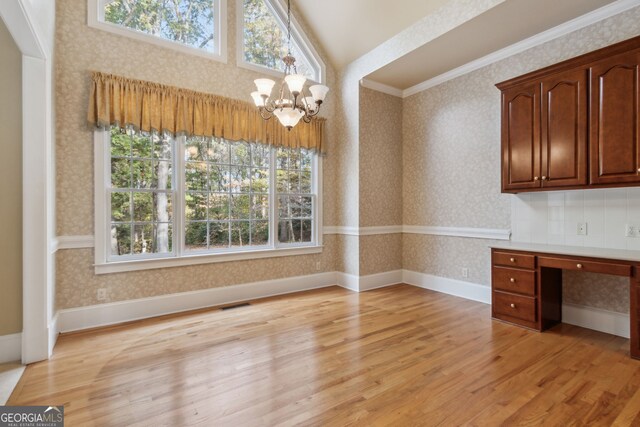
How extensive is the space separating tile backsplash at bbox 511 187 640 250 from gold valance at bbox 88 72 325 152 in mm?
3105

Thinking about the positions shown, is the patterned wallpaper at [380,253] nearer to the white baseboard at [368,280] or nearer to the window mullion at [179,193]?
the white baseboard at [368,280]

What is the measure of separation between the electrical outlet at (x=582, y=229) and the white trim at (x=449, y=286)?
48.1 inches

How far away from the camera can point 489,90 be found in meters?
4.06

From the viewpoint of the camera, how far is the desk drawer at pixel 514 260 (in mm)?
3172

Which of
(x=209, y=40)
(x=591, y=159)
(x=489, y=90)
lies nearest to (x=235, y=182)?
(x=209, y=40)

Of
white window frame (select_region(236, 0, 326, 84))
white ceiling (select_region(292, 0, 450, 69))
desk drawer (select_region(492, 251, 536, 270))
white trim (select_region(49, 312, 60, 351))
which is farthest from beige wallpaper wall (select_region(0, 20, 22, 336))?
desk drawer (select_region(492, 251, 536, 270))

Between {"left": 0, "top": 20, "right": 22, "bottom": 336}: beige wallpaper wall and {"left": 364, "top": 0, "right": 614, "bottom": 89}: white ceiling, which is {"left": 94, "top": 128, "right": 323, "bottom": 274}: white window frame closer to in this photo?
{"left": 0, "top": 20, "right": 22, "bottom": 336}: beige wallpaper wall

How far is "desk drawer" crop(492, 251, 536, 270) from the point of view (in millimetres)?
3172

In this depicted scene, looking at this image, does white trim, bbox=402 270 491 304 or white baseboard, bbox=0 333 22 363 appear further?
white trim, bbox=402 270 491 304

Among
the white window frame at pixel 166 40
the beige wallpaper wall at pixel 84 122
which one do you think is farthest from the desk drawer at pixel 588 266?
the white window frame at pixel 166 40

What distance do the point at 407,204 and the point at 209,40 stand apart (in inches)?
148

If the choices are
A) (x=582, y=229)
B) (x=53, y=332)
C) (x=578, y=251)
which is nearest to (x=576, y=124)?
(x=582, y=229)

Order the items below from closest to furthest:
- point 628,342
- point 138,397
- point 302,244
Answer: point 138,397, point 628,342, point 302,244

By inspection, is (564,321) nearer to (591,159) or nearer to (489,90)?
(591,159)
